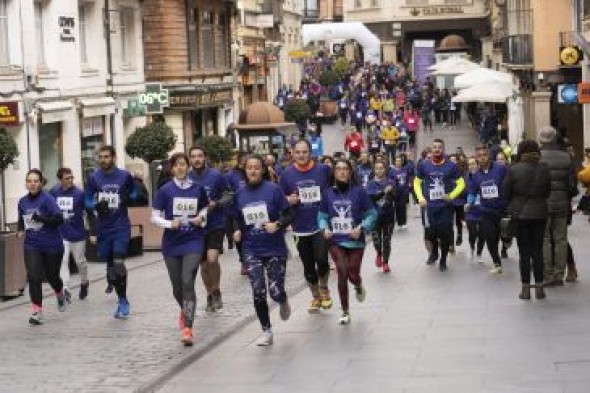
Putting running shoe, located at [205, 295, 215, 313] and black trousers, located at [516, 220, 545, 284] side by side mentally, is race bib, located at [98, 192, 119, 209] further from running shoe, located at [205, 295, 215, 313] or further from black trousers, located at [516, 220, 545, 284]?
black trousers, located at [516, 220, 545, 284]

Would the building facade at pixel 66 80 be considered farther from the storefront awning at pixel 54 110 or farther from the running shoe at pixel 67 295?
the running shoe at pixel 67 295

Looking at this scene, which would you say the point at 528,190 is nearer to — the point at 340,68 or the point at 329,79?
the point at 329,79

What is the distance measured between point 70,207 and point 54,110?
42.0ft

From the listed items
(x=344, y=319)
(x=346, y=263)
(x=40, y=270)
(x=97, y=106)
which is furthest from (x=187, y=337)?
(x=97, y=106)

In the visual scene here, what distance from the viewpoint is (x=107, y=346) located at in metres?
13.5

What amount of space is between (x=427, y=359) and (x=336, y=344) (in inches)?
54.7

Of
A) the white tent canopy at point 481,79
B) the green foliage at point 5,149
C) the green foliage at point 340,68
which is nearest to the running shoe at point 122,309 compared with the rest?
the green foliage at point 5,149

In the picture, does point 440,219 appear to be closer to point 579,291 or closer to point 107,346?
point 579,291

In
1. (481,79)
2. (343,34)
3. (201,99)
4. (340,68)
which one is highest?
(343,34)

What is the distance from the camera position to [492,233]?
63.3ft

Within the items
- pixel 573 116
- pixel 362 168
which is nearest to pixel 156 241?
pixel 362 168

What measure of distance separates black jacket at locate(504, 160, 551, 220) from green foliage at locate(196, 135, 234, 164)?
18830mm

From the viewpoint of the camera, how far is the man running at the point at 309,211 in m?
15.0

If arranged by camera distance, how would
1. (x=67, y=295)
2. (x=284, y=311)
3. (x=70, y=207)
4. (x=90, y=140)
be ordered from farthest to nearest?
1. (x=90, y=140)
2. (x=70, y=207)
3. (x=67, y=295)
4. (x=284, y=311)
